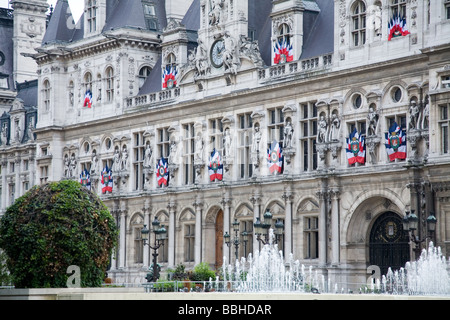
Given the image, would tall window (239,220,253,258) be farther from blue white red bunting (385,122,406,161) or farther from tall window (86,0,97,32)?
tall window (86,0,97,32)

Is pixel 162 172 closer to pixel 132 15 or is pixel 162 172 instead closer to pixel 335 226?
pixel 132 15

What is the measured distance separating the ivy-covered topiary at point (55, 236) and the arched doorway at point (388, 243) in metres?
14.7

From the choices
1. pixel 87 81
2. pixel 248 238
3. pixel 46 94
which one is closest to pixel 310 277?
pixel 248 238

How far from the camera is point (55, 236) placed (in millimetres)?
44812

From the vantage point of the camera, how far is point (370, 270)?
5116 cm

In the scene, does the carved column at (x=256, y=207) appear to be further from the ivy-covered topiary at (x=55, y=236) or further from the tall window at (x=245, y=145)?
the ivy-covered topiary at (x=55, y=236)

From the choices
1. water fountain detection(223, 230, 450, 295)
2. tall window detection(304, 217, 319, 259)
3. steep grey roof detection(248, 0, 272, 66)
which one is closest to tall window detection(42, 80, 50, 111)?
steep grey roof detection(248, 0, 272, 66)

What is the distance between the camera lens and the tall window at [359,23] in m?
55.5

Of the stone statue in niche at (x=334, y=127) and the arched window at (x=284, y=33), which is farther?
the arched window at (x=284, y=33)

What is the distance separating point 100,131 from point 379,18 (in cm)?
2563

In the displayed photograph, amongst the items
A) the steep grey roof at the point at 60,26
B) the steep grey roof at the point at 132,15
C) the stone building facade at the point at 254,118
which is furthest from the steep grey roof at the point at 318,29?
the steep grey roof at the point at 60,26

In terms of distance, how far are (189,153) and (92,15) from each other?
15.3 metres

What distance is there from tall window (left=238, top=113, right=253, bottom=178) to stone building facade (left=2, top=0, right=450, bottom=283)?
0.12 meters
